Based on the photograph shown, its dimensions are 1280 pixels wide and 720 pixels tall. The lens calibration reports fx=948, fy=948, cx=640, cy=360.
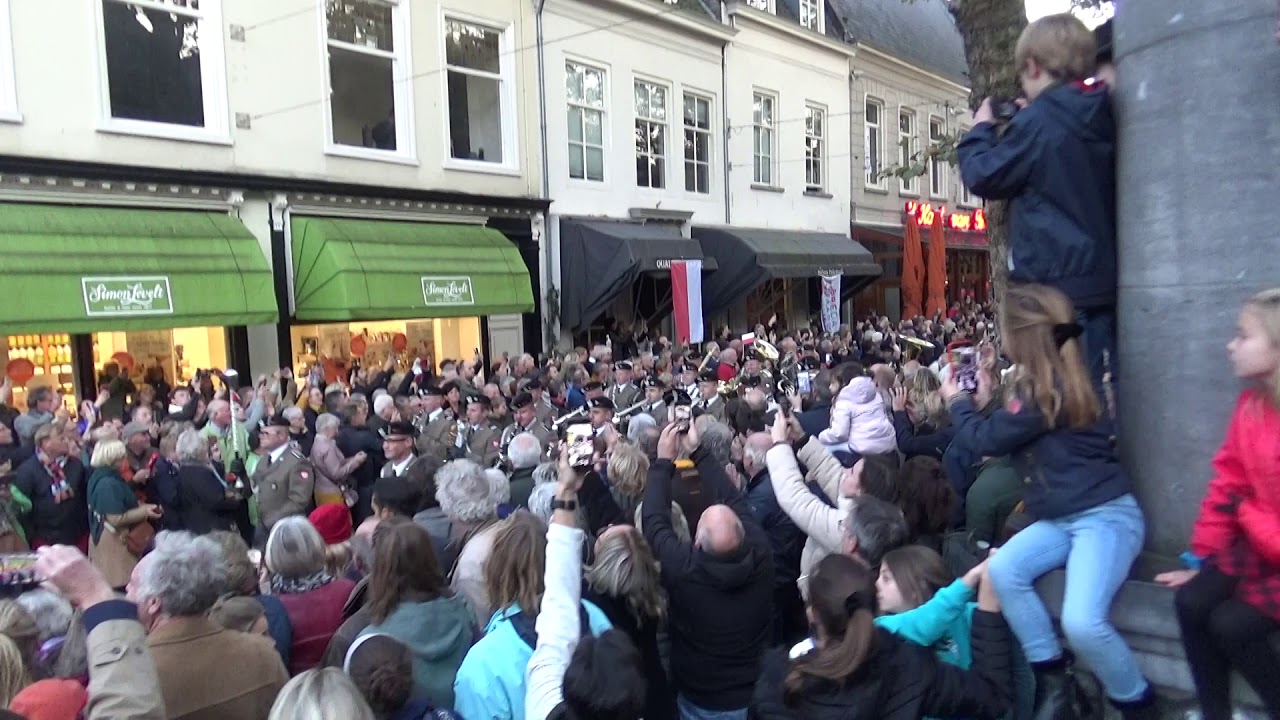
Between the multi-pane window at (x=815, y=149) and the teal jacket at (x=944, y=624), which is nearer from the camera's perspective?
the teal jacket at (x=944, y=624)

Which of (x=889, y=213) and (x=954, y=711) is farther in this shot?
(x=889, y=213)

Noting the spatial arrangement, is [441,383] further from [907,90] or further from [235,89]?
[907,90]

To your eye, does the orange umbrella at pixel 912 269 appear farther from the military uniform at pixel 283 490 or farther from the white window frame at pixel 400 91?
the military uniform at pixel 283 490

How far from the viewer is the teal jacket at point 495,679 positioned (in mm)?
2916

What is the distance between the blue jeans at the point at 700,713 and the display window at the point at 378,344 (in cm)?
948

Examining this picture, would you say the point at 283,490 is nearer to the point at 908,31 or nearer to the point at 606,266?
the point at 606,266

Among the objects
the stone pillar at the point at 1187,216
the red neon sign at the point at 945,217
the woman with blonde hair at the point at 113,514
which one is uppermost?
the red neon sign at the point at 945,217

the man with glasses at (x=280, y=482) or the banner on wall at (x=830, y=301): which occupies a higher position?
the banner on wall at (x=830, y=301)

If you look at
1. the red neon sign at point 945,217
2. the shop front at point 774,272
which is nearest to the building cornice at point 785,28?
the shop front at point 774,272

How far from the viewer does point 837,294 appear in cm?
2006

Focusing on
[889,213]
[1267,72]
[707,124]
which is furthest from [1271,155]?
[889,213]

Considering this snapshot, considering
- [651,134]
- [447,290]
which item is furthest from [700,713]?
[651,134]

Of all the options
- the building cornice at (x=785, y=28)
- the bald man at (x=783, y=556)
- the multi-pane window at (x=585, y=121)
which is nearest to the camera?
the bald man at (x=783, y=556)

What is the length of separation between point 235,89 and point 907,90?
17.8 meters
